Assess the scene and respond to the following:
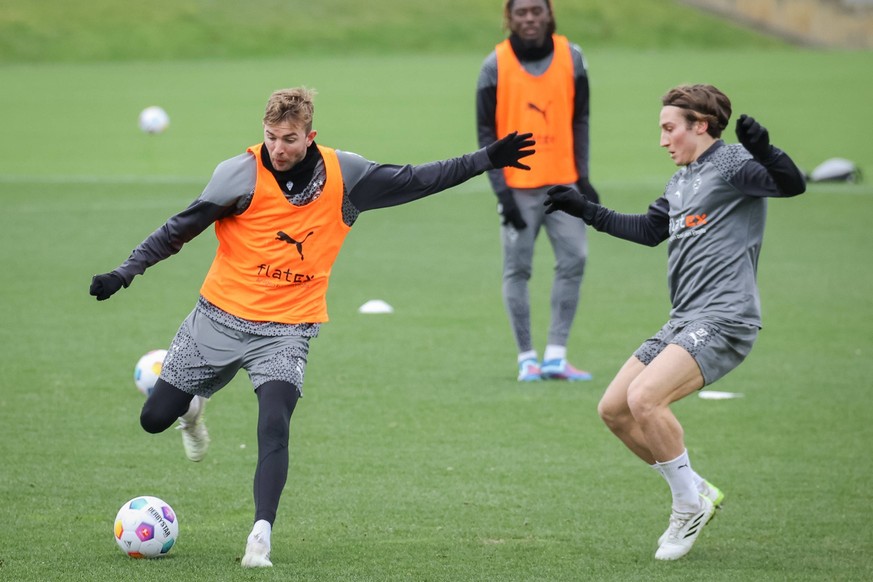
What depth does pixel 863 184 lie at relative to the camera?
22.6m

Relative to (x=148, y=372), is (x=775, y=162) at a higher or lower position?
higher

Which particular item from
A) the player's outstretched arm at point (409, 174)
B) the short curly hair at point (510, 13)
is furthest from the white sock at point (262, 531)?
the short curly hair at point (510, 13)

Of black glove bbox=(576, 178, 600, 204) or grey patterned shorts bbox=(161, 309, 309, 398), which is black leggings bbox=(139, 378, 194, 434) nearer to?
grey patterned shorts bbox=(161, 309, 309, 398)

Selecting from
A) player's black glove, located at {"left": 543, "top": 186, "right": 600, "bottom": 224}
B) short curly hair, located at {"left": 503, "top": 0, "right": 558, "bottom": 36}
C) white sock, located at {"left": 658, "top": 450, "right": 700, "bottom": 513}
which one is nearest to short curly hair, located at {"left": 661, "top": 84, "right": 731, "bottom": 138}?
player's black glove, located at {"left": 543, "top": 186, "right": 600, "bottom": 224}

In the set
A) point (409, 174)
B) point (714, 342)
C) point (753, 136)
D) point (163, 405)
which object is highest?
point (753, 136)

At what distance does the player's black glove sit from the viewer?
648 cm

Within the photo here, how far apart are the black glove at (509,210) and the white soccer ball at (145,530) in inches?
176

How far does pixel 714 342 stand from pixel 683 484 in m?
0.64

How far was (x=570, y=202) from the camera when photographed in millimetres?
6512

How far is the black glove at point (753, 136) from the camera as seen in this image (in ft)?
18.6

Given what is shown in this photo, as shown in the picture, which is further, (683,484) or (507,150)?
(507,150)

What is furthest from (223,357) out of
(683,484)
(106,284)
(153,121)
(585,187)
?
(153,121)

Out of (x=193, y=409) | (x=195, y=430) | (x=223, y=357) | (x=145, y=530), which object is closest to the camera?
(x=145, y=530)

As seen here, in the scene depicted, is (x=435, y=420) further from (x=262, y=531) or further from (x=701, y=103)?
(x=701, y=103)
